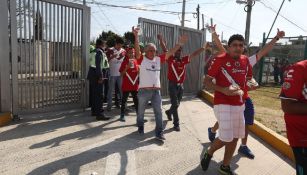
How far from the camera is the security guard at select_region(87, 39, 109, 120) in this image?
827 cm

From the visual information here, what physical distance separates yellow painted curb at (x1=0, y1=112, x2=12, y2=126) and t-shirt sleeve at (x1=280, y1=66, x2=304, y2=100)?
5908 mm

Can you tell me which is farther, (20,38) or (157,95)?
(20,38)

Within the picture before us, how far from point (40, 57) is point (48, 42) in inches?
15.8

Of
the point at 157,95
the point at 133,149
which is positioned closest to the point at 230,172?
the point at 133,149

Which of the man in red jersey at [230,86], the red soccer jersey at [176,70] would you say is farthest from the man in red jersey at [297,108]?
the red soccer jersey at [176,70]

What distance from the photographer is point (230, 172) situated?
16.7 ft

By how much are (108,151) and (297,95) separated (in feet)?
11.5

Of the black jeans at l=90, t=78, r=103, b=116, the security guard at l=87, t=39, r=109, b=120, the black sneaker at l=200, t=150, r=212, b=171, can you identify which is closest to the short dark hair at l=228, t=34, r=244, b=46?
the black sneaker at l=200, t=150, r=212, b=171

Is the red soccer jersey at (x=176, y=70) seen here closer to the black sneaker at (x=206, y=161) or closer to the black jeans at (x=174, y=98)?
the black jeans at (x=174, y=98)

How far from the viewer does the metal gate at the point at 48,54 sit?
7.85 m

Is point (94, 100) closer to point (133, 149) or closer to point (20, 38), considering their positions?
point (20, 38)

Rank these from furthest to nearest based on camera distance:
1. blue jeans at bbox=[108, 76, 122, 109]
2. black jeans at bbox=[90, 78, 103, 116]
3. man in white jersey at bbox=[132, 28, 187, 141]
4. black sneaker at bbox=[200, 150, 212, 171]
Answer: blue jeans at bbox=[108, 76, 122, 109]
black jeans at bbox=[90, 78, 103, 116]
man in white jersey at bbox=[132, 28, 187, 141]
black sneaker at bbox=[200, 150, 212, 171]

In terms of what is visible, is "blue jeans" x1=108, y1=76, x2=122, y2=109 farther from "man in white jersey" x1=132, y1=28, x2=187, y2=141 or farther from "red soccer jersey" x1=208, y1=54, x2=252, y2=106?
"red soccer jersey" x1=208, y1=54, x2=252, y2=106

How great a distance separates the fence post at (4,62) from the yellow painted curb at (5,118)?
139 millimetres
